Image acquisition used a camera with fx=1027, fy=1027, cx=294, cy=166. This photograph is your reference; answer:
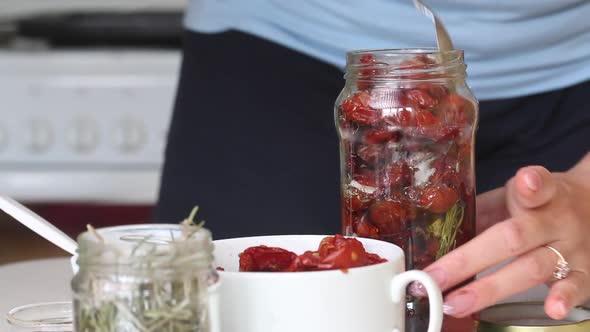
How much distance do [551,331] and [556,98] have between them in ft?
1.71

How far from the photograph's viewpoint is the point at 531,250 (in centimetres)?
72

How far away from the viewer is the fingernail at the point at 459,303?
A: 631mm

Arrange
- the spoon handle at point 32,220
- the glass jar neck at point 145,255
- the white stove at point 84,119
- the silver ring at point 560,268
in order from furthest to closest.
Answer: the white stove at point 84,119, the silver ring at point 560,268, the spoon handle at point 32,220, the glass jar neck at point 145,255

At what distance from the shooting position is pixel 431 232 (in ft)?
2.23

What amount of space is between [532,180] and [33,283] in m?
0.42

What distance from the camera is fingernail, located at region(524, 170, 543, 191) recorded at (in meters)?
0.69

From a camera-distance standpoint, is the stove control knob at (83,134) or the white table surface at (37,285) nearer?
the white table surface at (37,285)

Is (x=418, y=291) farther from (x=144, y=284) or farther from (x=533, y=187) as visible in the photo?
(x=144, y=284)

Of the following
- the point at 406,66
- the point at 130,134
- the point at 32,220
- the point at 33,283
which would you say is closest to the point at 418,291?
the point at 406,66

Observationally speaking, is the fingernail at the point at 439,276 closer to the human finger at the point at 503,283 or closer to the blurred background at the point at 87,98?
the human finger at the point at 503,283

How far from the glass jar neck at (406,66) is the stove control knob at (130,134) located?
1.31 meters

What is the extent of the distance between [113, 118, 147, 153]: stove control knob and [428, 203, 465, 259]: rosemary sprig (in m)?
1.34

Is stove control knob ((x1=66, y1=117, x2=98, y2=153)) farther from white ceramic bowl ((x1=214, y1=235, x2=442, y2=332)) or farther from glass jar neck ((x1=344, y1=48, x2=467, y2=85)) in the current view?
white ceramic bowl ((x1=214, y1=235, x2=442, y2=332))

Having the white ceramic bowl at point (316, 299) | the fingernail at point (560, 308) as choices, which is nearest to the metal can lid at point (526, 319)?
the fingernail at point (560, 308)
